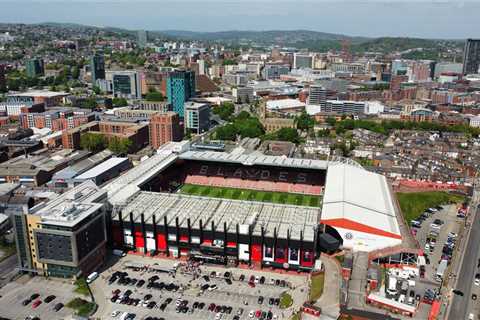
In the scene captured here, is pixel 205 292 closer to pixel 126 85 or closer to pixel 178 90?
pixel 178 90

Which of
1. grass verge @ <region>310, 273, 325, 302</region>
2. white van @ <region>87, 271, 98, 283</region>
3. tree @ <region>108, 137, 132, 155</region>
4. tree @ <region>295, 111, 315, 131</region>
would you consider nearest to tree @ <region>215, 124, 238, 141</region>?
tree @ <region>295, 111, 315, 131</region>

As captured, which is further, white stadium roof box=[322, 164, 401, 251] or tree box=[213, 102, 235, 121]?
tree box=[213, 102, 235, 121]

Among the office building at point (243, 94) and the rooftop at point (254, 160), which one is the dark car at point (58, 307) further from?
the office building at point (243, 94)

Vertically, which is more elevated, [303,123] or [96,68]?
[96,68]

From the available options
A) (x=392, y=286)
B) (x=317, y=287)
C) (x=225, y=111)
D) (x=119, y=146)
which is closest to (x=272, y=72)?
(x=225, y=111)

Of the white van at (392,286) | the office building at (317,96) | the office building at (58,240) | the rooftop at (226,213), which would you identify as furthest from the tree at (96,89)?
the white van at (392,286)

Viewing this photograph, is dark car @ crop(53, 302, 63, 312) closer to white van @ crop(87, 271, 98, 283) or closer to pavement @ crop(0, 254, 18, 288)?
white van @ crop(87, 271, 98, 283)

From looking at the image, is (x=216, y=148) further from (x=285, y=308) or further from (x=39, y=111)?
(x=39, y=111)
